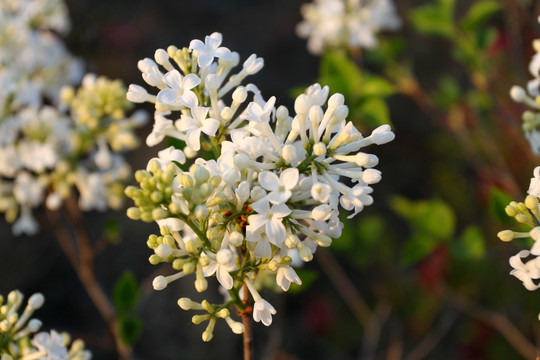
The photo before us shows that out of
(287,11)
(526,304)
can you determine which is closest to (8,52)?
(526,304)

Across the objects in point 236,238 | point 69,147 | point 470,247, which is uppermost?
point 69,147

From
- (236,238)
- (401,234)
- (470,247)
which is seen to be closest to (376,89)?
(470,247)

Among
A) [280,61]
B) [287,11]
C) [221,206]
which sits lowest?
[221,206]

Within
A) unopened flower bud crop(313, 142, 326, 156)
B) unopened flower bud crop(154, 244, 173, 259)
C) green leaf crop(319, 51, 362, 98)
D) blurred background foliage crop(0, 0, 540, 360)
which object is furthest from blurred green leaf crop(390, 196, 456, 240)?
unopened flower bud crop(154, 244, 173, 259)

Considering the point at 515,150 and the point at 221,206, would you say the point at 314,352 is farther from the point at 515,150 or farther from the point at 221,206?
the point at 221,206

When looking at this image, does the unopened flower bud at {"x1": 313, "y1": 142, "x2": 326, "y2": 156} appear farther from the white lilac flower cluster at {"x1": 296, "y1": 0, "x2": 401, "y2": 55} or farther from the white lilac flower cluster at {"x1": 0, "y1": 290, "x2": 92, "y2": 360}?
the white lilac flower cluster at {"x1": 296, "y1": 0, "x2": 401, "y2": 55}

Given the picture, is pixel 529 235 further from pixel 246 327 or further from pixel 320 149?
pixel 246 327
